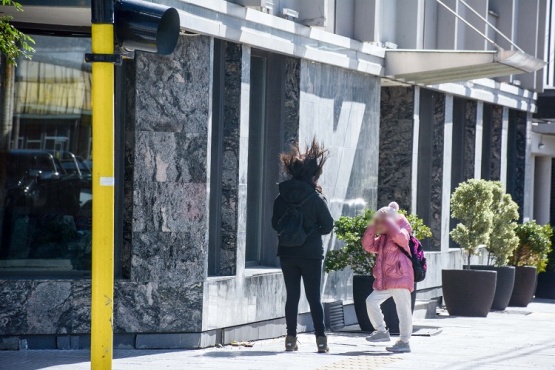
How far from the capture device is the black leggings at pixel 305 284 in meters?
11.3

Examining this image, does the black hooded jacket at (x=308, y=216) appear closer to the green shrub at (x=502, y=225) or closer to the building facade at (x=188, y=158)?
the building facade at (x=188, y=158)

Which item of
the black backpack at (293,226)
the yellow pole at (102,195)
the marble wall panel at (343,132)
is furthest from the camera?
the marble wall panel at (343,132)

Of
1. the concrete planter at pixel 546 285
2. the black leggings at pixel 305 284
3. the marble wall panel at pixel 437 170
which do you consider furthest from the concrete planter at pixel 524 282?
the black leggings at pixel 305 284

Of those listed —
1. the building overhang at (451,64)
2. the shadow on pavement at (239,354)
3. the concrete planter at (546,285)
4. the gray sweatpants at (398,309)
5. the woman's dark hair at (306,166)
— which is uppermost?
the building overhang at (451,64)

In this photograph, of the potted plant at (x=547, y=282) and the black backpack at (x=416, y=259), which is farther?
the potted plant at (x=547, y=282)

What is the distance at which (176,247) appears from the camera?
11.6 metres

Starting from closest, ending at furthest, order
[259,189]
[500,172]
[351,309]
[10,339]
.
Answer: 1. [10,339]
2. [259,189]
3. [351,309]
4. [500,172]

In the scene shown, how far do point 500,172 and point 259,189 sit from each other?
28.7 ft

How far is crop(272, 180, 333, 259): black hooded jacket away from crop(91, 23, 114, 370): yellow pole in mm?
5238

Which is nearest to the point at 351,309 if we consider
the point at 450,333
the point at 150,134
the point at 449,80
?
the point at 450,333

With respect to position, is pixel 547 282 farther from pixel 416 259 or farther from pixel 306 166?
pixel 306 166

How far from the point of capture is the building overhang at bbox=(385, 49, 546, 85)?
15.0 m

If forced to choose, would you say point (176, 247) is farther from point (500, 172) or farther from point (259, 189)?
point (500, 172)

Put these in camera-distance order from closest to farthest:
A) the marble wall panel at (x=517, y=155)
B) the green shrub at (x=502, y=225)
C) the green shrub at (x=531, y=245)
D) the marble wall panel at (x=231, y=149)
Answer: the marble wall panel at (x=231, y=149), the green shrub at (x=502, y=225), the green shrub at (x=531, y=245), the marble wall panel at (x=517, y=155)
